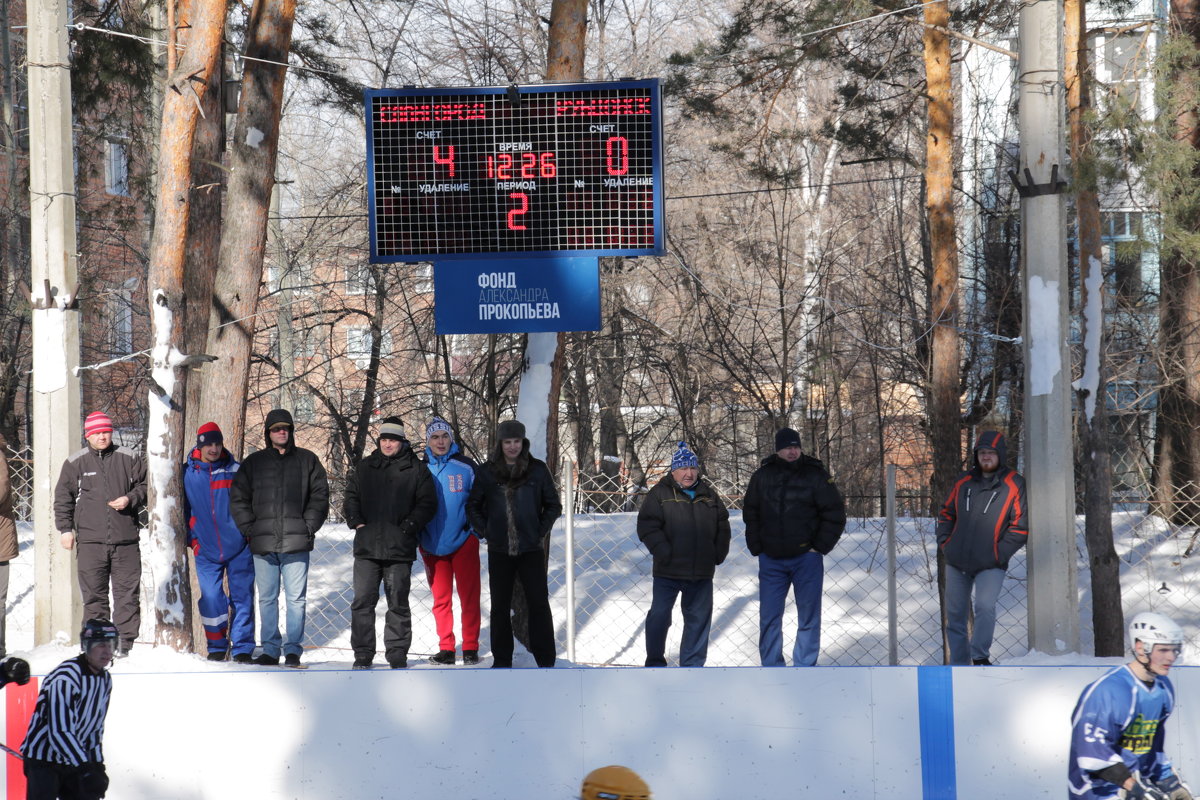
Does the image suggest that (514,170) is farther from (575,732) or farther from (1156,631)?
(1156,631)

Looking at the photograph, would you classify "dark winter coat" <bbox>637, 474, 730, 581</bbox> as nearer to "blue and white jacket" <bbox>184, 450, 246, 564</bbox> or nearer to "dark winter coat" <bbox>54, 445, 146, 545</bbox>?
"blue and white jacket" <bbox>184, 450, 246, 564</bbox>

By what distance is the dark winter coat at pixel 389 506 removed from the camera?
8695 millimetres

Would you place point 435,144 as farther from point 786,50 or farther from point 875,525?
point 875,525

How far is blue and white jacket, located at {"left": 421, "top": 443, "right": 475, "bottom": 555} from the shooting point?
9.12 meters

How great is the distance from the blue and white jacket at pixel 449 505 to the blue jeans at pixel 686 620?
148 cm

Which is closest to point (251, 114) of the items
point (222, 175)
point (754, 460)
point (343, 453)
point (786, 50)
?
point (222, 175)

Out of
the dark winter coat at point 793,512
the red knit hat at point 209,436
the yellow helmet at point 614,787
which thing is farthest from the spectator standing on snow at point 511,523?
the yellow helmet at point 614,787

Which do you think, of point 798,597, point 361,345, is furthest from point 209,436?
point 361,345

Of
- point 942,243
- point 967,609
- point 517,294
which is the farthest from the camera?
Answer: point 942,243

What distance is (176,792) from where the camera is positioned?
296 inches

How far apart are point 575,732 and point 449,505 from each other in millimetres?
2239

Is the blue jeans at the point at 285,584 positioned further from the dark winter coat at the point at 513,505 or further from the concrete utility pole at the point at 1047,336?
the concrete utility pole at the point at 1047,336

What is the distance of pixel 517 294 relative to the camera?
956cm

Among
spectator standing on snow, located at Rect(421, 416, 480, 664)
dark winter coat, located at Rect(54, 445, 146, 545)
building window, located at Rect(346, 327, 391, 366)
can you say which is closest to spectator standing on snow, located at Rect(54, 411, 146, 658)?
dark winter coat, located at Rect(54, 445, 146, 545)
